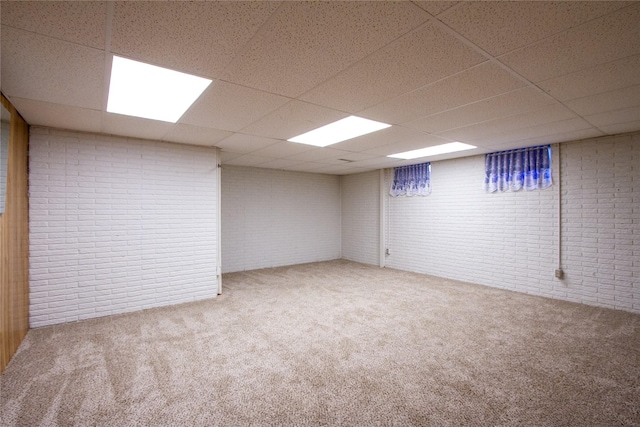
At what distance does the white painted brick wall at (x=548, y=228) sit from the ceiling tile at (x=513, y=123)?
1438 millimetres

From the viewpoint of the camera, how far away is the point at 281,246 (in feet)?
22.7

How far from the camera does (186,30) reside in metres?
1.53

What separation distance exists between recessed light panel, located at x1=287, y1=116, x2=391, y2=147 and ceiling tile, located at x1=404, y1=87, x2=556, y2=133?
431 mm

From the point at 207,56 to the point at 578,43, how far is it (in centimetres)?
213

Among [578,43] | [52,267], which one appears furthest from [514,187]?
[52,267]

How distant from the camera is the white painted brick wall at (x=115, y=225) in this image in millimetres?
3301

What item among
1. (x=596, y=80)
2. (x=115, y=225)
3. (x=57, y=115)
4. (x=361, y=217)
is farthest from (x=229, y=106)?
(x=361, y=217)

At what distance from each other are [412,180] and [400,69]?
4407 millimetres

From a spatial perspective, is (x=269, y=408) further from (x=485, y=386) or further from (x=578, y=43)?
(x=578, y=43)

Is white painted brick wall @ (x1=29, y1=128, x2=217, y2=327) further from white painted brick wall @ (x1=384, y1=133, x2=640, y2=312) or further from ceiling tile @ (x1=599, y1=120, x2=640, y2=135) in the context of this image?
ceiling tile @ (x1=599, y1=120, x2=640, y2=135)

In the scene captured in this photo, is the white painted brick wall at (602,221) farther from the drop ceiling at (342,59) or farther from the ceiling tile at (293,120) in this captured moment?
the ceiling tile at (293,120)

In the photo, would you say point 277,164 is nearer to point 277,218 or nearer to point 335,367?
point 277,218

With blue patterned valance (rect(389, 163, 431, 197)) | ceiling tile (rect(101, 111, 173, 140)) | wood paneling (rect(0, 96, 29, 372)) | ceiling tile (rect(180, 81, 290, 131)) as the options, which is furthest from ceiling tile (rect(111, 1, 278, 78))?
blue patterned valance (rect(389, 163, 431, 197))

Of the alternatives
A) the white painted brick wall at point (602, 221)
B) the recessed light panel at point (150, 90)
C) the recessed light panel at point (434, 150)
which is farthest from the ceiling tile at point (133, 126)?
the white painted brick wall at point (602, 221)
